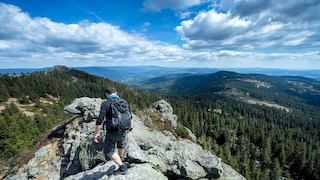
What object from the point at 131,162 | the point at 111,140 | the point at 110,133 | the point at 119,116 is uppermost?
the point at 119,116

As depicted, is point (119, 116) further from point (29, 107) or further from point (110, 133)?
point (29, 107)

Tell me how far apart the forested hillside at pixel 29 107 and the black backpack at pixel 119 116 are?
30.3 metres

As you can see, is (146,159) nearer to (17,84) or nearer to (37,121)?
(37,121)

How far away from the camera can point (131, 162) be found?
40.1 feet

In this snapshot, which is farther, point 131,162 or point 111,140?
point 131,162

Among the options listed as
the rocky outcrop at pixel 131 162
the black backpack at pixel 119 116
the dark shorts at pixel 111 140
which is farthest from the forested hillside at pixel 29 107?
the black backpack at pixel 119 116

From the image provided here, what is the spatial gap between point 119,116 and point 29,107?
113664 millimetres

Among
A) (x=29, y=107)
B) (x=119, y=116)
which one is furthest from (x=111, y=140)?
(x=29, y=107)

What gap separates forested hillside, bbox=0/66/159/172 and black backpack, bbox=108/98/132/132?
3031 centimetres

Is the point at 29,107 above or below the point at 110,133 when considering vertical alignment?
below

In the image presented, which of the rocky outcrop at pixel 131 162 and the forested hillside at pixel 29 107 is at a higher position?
the rocky outcrop at pixel 131 162

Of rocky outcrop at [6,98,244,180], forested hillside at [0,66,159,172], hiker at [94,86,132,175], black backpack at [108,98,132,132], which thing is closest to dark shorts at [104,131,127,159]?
hiker at [94,86,132,175]

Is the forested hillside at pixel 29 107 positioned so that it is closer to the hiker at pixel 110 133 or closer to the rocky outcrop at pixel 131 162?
the rocky outcrop at pixel 131 162

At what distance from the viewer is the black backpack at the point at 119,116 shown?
9156 mm
